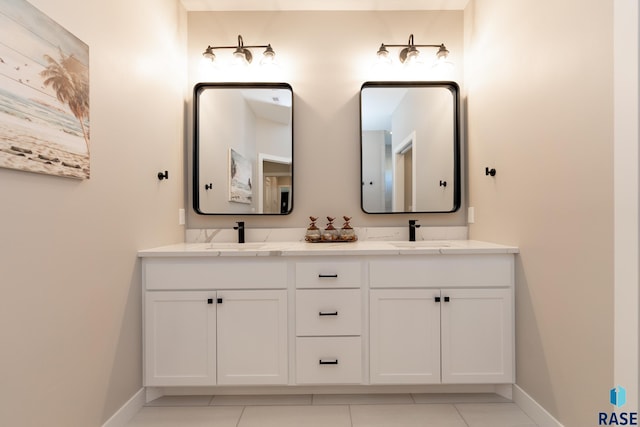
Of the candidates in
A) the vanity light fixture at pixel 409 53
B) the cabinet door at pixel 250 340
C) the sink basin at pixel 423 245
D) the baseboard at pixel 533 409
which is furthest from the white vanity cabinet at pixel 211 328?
the vanity light fixture at pixel 409 53

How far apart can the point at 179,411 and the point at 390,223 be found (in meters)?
1.75

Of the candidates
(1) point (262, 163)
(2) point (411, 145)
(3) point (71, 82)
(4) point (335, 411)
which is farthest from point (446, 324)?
(3) point (71, 82)

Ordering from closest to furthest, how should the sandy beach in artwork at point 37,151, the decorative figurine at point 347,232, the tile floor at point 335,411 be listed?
the sandy beach in artwork at point 37,151
the tile floor at point 335,411
the decorative figurine at point 347,232

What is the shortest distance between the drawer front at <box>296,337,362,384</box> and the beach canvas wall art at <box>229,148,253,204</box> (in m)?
1.09

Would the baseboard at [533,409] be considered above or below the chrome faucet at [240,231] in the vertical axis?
below

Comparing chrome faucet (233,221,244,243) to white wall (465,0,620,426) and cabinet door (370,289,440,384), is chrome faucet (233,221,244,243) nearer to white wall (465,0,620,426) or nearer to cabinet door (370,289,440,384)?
cabinet door (370,289,440,384)

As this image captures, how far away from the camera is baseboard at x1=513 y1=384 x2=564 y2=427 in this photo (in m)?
1.52

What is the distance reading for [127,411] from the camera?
5.38 ft

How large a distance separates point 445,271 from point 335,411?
97cm

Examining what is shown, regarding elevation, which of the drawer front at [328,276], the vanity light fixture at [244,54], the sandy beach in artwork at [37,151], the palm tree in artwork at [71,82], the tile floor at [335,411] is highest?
the vanity light fixture at [244,54]

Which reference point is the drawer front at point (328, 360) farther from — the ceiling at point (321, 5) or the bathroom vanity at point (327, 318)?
the ceiling at point (321, 5)

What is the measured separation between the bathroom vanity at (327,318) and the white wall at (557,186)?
0.22 m

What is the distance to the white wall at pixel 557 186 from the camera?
122 centimetres

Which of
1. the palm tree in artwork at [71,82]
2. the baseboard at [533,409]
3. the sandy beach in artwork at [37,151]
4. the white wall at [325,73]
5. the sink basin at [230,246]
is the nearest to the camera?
the sandy beach in artwork at [37,151]
